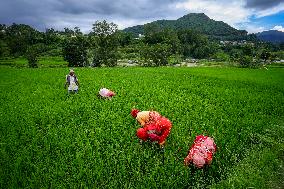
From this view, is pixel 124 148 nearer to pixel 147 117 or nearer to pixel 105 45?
pixel 147 117

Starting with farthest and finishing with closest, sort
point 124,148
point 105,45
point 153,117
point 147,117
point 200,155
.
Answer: point 105,45 → point 147,117 → point 153,117 → point 124,148 → point 200,155

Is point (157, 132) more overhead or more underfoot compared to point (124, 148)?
more overhead

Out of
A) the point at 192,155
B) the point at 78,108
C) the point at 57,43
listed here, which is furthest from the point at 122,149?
the point at 57,43

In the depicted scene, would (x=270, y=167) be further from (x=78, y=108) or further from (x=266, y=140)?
(x=78, y=108)

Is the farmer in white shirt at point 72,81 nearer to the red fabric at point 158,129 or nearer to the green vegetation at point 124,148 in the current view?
the green vegetation at point 124,148

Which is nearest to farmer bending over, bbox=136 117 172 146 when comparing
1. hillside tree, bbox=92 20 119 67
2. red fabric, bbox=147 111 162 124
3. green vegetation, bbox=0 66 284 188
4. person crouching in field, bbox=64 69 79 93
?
green vegetation, bbox=0 66 284 188

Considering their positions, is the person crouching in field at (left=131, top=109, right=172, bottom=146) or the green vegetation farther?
the person crouching in field at (left=131, top=109, right=172, bottom=146)

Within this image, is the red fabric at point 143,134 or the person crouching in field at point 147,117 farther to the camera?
the person crouching in field at point 147,117

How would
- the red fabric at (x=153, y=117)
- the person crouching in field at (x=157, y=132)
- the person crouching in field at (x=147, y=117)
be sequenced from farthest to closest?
the person crouching in field at (x=147, y=117) < the red fabric at (x=153, y=117) < the person crouching in field at (x=157, y=132)

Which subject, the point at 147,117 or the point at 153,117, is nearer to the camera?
the point at 153,117

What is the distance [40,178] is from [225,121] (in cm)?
505

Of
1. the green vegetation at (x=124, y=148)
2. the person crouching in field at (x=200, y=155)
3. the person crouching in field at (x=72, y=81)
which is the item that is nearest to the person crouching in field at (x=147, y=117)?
the green vegetation at (x=124, y=148)

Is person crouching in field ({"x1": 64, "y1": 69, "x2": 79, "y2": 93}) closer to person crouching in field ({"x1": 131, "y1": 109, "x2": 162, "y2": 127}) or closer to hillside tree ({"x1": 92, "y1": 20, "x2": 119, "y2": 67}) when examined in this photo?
person crouching in field ({"x1": 131, "y1": 109, "x2": 162, "y2": 127})

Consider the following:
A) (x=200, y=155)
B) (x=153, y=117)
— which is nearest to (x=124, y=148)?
(x=153, y=117)
